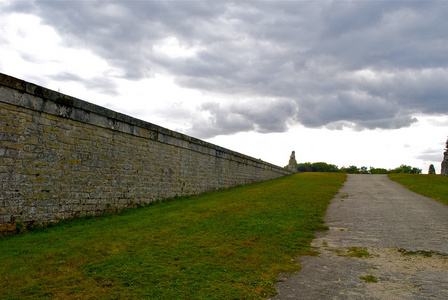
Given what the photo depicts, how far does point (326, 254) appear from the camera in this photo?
638 cm

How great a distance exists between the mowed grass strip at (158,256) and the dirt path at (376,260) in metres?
0.43

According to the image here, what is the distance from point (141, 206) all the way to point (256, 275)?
7.44 meters

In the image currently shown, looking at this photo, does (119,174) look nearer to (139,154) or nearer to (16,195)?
(139,154)

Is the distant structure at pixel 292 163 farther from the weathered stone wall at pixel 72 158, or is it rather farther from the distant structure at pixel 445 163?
the weathered stone wall at pixel 72 158

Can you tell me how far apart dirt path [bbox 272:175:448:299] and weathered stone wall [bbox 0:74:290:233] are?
20.6 feet

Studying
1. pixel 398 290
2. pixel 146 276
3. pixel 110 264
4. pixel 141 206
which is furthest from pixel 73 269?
pixel 141 206

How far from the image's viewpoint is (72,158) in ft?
29.2

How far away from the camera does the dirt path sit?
14.6 feet

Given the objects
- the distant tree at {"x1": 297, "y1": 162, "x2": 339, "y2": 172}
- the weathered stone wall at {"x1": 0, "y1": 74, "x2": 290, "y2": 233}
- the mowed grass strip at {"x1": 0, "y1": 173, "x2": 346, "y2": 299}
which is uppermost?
the distant tree at {"x1": 297, "y1": 162, "x2": 339, "y2": 172}

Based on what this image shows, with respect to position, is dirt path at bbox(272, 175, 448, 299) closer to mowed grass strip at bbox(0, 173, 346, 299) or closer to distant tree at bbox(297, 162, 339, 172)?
mowed grass strip at bbox(0, 173, 346, 299)

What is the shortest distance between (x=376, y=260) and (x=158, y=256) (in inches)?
159

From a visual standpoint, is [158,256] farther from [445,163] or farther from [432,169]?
[432,169]

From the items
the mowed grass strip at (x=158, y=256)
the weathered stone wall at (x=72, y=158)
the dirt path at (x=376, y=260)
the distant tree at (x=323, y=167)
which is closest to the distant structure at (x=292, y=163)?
the weathered stone wall at (x=72, y=158)

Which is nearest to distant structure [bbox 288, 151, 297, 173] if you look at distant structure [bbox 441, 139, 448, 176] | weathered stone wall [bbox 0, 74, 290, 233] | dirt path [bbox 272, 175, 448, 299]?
distant structure [bbox 441, 139, 448, 176]
